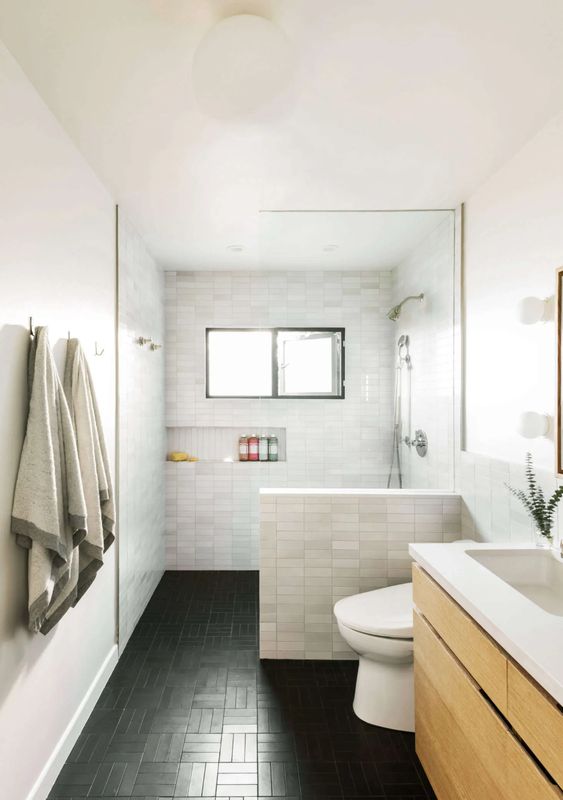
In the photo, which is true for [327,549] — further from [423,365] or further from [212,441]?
[212,441]

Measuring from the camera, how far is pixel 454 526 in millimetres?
2703

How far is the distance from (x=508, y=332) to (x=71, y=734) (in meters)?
2.46

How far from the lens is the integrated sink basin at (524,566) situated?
70.8 inches

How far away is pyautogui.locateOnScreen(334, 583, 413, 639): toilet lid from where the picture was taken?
2082 mm

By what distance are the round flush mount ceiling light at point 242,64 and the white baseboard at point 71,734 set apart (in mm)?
2303

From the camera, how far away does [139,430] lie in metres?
3.21

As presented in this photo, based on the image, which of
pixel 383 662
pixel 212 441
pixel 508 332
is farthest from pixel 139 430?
pixel 508 332

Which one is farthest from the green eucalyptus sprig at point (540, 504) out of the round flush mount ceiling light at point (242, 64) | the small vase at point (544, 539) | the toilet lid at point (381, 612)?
the round flush mount ceiling light at point (242, 64)

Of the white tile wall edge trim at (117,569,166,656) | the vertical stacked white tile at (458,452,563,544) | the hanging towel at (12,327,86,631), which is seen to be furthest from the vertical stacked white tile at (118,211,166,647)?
the vertical stacked white tile at (458,452,563,544)

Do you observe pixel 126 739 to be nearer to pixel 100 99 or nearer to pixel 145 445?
pixel 145 445

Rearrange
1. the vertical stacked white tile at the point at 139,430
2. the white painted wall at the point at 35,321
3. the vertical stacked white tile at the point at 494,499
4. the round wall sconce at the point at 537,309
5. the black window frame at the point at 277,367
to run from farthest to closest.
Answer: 1. the vertical stacked white tile at the point at 139,430
2. the black window frame at the point at 277,367
3. the vertical stacked white tile at the point at 494,499
4. the round wall sconce at the point at 537,309
5. the white painted wall at the point at 35,321

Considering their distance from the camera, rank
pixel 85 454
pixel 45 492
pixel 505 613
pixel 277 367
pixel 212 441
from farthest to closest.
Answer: pixel 212 441 → pixel 277 367 → pixel 85 454 → pixel 45 492 → pixel 505 613

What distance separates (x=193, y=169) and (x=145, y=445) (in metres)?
1.77

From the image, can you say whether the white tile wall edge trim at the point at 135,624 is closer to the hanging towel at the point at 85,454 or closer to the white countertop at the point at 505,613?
the hanging towel at the point at 85,454
